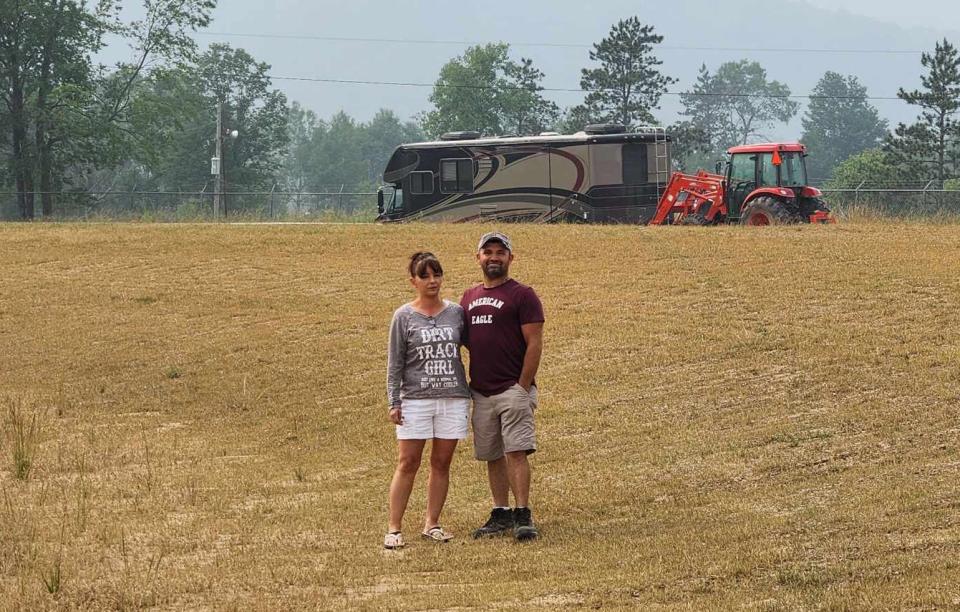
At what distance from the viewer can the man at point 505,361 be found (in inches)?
360

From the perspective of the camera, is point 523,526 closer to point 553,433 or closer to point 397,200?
point 553,433

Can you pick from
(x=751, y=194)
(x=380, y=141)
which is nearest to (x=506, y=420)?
(x=751, y=194)

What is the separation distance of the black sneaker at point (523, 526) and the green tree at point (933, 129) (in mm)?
66566

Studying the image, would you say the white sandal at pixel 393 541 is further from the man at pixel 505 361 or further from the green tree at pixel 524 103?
the green tree at pixel 524 103

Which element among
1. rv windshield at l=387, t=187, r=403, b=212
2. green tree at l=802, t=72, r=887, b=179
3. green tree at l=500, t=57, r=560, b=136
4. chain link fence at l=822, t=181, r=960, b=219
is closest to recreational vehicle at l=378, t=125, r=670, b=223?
rv windshield at l=387, t=187, r=403, b=212

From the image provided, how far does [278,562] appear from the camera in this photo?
891 centimetres

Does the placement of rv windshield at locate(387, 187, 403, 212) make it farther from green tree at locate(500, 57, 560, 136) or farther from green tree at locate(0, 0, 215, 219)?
Answer: green tree at locate(500, 57, 560, 136)

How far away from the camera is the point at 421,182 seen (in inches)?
1609

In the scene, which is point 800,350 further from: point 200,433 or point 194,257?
point 194,257

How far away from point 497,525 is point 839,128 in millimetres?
152628

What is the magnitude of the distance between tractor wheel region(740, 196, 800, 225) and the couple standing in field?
23.6 meters

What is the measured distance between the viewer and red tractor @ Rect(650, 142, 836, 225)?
32.8 meters

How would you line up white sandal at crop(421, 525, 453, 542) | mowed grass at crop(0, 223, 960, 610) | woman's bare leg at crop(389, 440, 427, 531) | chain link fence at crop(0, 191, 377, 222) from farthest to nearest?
chain link fence at crop(0, 191, 377, 222)
white sandal at crop(421, 525, 453, 542)
woman's bare leg at crop(389, 440, 427, 531)
mowed grass at crop(0, 223, 960, 610)

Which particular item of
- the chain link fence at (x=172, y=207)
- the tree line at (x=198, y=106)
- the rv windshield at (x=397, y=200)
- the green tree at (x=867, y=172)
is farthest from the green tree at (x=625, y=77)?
the rv windshield at (x=397, y=200)
